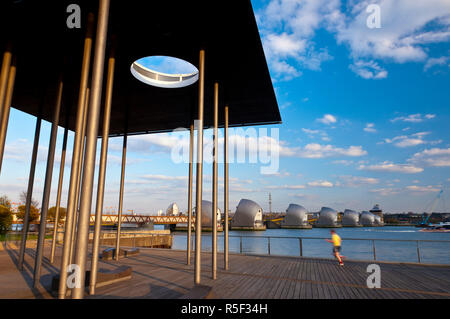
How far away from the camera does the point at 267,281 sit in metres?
5.95

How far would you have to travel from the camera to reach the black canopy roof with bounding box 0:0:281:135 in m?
4.83

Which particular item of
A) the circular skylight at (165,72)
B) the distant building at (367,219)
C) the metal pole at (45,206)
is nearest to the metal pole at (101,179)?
the metal pole at (45,206)

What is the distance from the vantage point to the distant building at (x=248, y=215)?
7156 centimetres

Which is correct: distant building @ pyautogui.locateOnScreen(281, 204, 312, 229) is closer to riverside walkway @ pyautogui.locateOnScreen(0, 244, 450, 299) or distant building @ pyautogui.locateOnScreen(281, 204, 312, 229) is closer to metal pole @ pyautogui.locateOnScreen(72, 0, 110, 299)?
riverside walkway @ pyautogui.locateOnScreen(0, 244, 450, 299)

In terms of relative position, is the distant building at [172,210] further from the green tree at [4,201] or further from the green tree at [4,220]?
the green tree at [4,220]

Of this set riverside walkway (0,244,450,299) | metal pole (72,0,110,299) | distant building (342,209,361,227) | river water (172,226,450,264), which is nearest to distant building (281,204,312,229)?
distant building (342,209,361,227)

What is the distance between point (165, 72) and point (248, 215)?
6697 centimetres

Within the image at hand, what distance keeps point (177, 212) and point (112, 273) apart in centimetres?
8774

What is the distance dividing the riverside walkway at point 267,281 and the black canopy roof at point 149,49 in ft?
17.3

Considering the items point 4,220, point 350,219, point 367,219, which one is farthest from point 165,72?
point 367,219

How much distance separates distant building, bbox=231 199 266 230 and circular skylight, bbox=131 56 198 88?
66.0 metres
